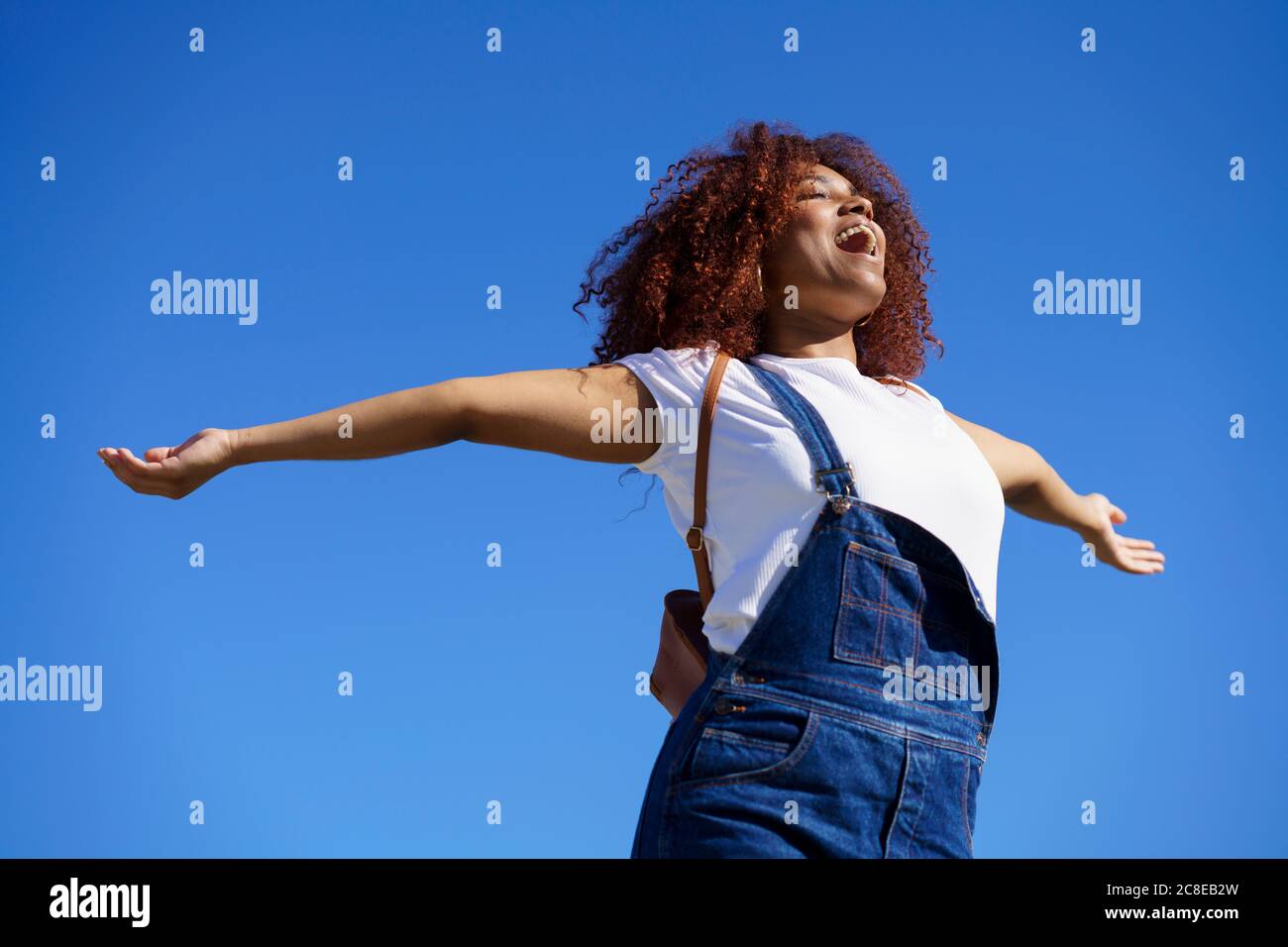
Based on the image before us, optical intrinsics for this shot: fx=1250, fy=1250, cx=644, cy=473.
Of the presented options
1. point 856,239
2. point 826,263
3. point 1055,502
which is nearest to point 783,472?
point 826,263

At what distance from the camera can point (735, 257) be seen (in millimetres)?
3996

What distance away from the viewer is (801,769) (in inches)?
119

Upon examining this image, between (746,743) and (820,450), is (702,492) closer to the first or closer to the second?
(820,450)

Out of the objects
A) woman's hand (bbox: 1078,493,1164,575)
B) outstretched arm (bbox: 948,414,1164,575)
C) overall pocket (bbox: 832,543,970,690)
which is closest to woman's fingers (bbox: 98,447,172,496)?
overall pocket (bbox: 832,543,970,690)

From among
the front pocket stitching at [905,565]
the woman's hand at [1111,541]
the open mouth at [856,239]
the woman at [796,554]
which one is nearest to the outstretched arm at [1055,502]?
the woman's hand at [1111,541]

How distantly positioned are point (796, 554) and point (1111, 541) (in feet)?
5.70

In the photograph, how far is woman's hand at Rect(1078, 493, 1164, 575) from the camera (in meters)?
4.39

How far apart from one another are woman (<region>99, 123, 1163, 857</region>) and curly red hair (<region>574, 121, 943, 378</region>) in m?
0.06
